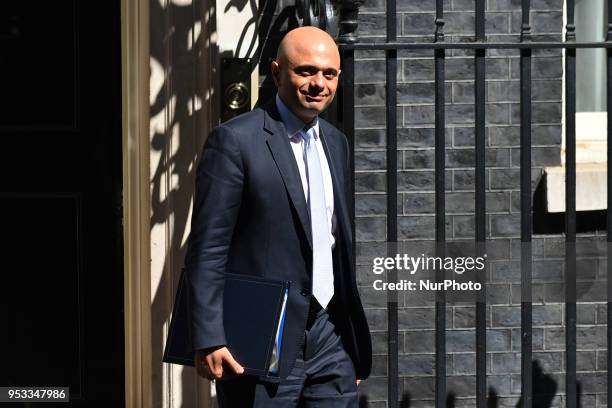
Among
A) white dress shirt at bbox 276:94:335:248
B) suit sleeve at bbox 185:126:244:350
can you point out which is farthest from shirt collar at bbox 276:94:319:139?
suit sleeve at bbox 185:126:244:350

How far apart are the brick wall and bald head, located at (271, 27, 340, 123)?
176 centimetres

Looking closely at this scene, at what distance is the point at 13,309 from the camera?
17.3ft

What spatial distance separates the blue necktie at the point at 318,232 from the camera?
3648mm

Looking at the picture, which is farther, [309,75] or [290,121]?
[290,121]

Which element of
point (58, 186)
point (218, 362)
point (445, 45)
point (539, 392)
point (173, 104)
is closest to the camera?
point (218, 362)

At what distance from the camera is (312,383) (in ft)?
12.0

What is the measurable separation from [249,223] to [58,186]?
189cm

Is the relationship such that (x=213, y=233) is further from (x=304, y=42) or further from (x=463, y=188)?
(x=463, y=188)

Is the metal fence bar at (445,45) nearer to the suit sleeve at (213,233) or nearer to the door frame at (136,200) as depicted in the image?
the door frame at (136,200)

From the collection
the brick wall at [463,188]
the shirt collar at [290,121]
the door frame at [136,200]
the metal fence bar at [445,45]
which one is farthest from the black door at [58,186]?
the shirt collar at [290,121]

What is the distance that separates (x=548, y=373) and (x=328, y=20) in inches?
80.8

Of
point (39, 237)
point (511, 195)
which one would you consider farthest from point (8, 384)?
point (511, 195)

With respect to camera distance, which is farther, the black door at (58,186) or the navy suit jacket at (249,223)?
the black door at (58,186)

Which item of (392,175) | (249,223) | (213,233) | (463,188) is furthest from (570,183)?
(213,233)
